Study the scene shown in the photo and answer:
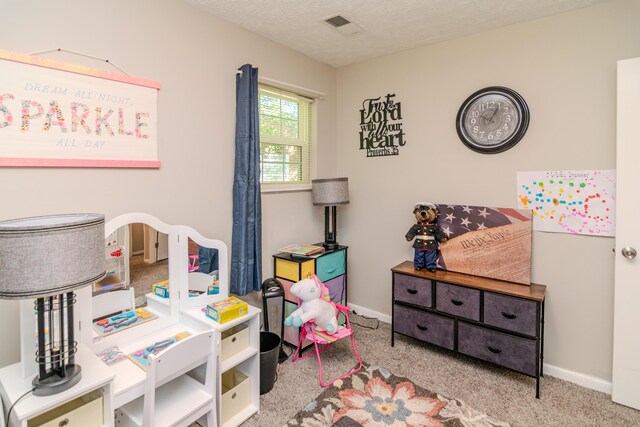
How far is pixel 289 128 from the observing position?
3.08m

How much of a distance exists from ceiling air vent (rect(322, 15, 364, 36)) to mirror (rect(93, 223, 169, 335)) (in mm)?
1787

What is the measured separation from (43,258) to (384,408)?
1.86m

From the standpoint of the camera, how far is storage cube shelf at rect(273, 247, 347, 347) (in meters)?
2.67

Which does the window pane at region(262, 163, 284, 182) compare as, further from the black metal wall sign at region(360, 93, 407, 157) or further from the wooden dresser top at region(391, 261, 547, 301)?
the wooden dresser top at region(391, 261, 547, 301)

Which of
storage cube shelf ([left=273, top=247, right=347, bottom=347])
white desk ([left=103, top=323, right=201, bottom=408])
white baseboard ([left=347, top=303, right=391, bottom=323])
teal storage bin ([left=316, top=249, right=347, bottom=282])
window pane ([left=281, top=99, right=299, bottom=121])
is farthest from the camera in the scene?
white baseboard ([left=347, top=303, right=391, bottom=323])

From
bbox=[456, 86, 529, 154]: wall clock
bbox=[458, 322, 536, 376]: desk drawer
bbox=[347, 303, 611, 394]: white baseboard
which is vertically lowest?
bbox=[347, 303, 611, 394]: white baseboard

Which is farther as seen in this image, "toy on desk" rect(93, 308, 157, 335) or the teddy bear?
the teddy bear

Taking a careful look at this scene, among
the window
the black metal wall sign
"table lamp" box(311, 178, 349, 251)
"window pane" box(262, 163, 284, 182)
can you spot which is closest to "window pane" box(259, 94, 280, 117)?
the window

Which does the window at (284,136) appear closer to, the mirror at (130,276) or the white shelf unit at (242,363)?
the mirror at (130,276)

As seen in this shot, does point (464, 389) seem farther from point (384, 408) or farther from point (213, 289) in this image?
point (213, 289)

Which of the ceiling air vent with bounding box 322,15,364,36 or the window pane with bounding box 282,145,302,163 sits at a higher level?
the ceiling air vent with bounding box 322,15,364,36

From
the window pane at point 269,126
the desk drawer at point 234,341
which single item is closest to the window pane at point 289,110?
the window pane at point 269,126

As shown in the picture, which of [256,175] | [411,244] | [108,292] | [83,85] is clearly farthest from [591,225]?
[83,85]

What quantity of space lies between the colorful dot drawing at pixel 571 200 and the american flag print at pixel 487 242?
0.10 meters
